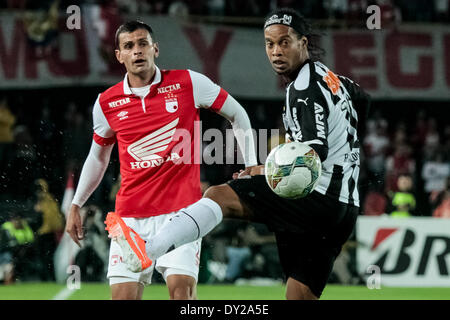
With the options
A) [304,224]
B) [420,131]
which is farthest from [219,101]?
[420,131]

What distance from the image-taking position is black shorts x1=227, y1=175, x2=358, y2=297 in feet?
14.6

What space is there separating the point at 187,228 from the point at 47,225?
6.36m

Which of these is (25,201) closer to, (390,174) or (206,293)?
(206,293)

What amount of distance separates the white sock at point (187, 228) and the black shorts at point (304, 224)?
207mm

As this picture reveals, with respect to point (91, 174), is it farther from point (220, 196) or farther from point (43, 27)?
point (43, 27)

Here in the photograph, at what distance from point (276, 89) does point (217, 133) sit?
6530mm

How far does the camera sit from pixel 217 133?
27.5 feet

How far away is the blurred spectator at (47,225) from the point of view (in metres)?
10.2

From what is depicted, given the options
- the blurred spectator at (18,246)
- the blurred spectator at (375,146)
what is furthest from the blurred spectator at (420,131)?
the blurred spectator at (18,246)

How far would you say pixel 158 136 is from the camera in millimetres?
5137

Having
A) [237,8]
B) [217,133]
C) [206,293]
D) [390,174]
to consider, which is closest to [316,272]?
[217,133]

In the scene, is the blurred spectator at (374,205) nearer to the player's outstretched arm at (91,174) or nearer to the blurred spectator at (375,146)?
the blurred spectator at (375,146)

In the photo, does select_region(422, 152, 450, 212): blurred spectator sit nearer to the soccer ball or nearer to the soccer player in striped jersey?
the soccer player in striped jersey

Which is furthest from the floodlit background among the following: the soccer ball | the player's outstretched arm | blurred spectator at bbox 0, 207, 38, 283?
the soccer ball
